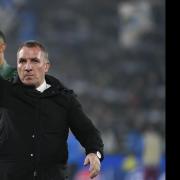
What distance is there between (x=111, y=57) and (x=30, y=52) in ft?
24.8

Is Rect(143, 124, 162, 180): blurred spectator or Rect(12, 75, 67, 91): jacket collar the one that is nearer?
Rect(12, 75, 67, 91): jacket collar

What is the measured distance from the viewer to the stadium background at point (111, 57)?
30.5 ft

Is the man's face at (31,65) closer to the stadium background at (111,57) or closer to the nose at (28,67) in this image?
the nose at (28,67)

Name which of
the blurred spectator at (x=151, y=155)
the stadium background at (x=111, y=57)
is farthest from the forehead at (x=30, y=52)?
the blurred spectator at (x=151, y=155)

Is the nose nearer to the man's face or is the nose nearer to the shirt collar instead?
the man's face

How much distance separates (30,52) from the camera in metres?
2.75

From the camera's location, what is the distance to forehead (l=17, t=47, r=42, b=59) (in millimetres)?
2721

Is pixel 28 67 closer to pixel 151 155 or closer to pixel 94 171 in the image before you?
pixel 94 171

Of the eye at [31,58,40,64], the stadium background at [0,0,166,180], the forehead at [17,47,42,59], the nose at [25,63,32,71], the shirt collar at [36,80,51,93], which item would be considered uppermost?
the stadium background at [0,0,166,180]

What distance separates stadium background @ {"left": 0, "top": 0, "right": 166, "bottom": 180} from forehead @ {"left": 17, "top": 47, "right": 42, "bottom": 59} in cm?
594

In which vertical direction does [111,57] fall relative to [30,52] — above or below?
above

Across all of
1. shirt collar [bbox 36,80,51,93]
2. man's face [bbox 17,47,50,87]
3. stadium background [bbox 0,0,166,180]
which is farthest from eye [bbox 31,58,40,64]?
stadium background [bbox 0,0,166,180]

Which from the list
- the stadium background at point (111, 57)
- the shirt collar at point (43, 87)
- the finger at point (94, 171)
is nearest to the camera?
the finger at point (94, 171)

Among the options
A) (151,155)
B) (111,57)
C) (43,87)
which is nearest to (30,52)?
(43,87)
